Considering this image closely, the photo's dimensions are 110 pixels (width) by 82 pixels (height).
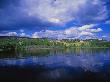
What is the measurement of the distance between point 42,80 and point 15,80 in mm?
5067

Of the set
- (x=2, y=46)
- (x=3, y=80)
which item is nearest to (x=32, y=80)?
(x=3, y=80)

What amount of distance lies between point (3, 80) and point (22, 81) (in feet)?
12.8

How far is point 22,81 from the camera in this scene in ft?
127

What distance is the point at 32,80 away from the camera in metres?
39.5

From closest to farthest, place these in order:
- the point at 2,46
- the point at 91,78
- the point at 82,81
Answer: the point at 82,81 < the point at 91,78 < the point at 2,46

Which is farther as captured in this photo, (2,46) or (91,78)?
(2,46)

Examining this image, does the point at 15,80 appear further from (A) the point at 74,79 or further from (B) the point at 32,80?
(A) the point at 74,79

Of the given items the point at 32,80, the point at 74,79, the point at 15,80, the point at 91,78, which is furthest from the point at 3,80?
the point at 91,78

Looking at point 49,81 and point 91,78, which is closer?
point 49,81

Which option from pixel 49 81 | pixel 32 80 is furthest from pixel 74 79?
pixel 32 80

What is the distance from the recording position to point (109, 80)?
3894cm

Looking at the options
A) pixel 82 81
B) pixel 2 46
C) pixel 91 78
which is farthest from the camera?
pixel 2 46

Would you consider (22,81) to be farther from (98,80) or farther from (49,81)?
(98,80)

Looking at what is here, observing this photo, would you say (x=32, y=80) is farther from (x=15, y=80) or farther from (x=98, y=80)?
(x=98, y=80)
